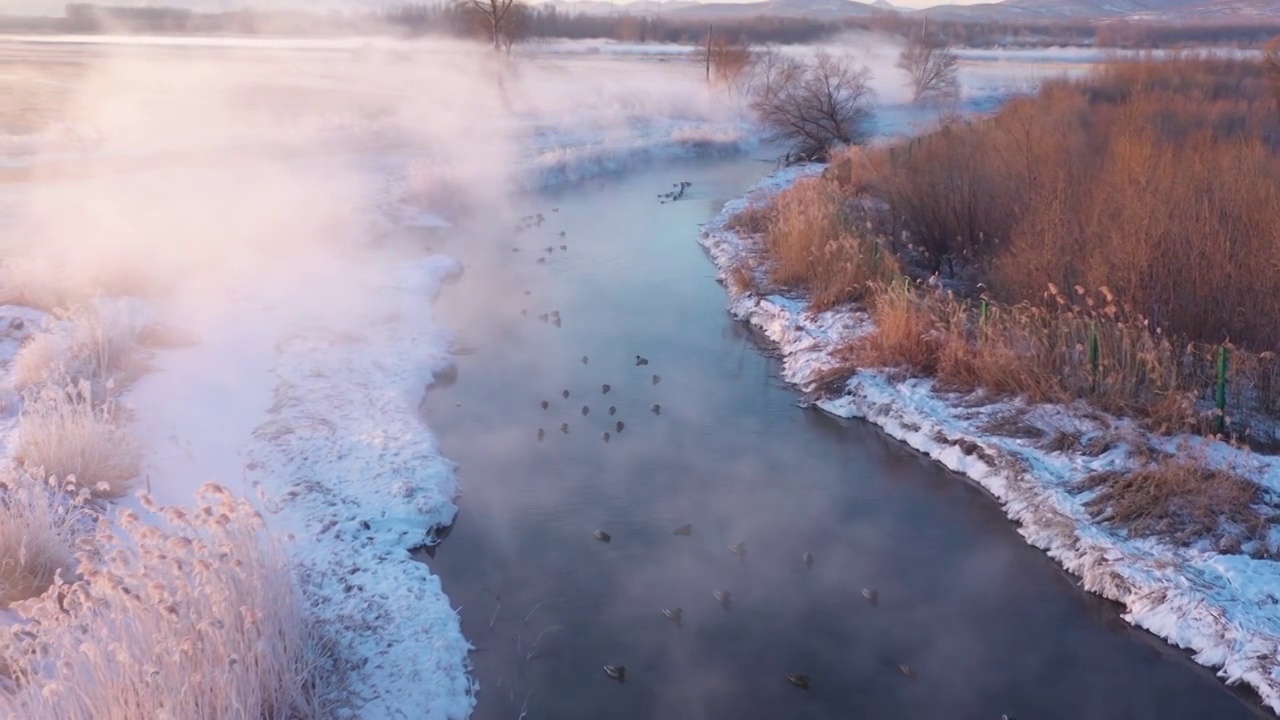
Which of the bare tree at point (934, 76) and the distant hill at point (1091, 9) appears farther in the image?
the distant hill at point (1091, 9)

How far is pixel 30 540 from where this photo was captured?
5.76 meters

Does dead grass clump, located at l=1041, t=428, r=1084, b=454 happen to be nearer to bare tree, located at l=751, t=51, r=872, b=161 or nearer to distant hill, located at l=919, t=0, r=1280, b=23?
bare tree, located at l=751, t=51, r=872, b=161

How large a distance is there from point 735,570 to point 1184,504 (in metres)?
3.20

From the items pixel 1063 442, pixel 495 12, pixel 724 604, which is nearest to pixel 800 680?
pixel 724 604

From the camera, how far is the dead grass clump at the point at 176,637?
4066 millimetres

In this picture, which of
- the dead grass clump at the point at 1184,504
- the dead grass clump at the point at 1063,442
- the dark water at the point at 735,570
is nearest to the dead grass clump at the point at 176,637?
the dark water at the point at 735,570

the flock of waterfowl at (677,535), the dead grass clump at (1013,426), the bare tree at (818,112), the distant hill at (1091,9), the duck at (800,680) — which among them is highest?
the distant hill at (1091,9)

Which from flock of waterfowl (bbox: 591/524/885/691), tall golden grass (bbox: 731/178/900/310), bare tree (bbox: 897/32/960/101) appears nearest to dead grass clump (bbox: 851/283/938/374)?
tall golden grass (bbox: 731/178/900/310)

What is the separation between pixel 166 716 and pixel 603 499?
14.5 ft

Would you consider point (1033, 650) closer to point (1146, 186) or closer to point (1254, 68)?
point (1146, 186)

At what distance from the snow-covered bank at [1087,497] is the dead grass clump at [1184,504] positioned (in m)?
0.11

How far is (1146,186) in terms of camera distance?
31.5 ft

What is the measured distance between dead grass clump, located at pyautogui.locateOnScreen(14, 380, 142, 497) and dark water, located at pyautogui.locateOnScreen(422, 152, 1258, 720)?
2.48 metres

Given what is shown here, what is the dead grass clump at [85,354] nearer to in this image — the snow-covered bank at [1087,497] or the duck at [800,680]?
the duck at [800,680]
